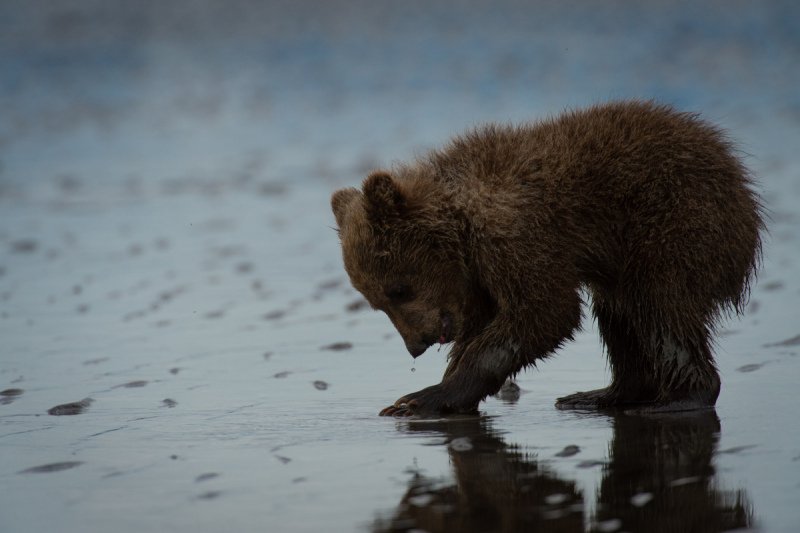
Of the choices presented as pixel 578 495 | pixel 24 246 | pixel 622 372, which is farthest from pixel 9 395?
pixel 24 246

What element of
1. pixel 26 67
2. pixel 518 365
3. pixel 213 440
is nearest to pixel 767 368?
pixel 518 365

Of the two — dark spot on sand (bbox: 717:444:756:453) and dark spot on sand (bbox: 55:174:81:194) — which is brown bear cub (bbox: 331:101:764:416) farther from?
dark spot on sand (bbox: 55:174:81:194)

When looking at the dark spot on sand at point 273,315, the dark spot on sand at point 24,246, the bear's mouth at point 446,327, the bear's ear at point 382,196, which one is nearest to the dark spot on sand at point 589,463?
the bear's mouth at point 446,327

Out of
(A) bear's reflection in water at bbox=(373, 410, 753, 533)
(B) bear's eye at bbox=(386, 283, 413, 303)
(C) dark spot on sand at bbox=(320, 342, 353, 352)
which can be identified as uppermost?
(B) bear's eye at bbox=(386, 283, 413, 303)

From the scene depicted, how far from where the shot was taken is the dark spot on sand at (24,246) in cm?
1420

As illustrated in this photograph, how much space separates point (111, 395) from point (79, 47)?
1075 inches

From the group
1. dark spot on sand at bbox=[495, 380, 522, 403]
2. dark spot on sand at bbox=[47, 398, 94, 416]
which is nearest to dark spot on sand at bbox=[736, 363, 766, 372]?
dark spot on sand at bbox=[495, 380, 522, 403]

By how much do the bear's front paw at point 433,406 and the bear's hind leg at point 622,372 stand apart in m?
0.53

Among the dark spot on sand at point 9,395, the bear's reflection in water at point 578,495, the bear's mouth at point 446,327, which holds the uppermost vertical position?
the bear's mouth at point 446,327

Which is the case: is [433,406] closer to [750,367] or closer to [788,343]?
[750,367]

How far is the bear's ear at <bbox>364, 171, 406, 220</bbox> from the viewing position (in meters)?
6.28

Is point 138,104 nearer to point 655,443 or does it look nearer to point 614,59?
point 614,59

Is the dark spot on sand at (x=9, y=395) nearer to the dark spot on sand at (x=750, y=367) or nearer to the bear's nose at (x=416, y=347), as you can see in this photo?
the bear's nose at (x=416, y=347)

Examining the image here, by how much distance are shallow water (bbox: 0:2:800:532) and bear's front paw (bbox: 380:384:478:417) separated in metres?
0.21
